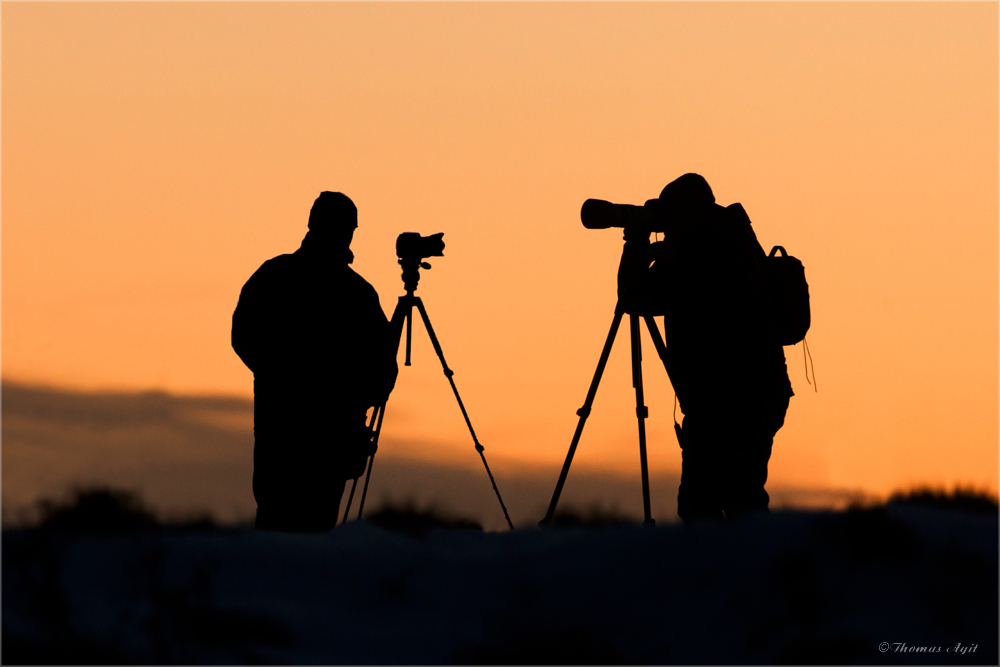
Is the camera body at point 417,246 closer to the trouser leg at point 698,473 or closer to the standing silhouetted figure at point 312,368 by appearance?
the standing silhouetted figure at point 312,368

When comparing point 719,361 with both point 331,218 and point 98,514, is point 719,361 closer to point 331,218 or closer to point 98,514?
point 331,218

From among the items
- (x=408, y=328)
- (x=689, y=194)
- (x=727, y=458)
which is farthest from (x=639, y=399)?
(x=408, y=328)

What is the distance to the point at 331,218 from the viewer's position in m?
8.08

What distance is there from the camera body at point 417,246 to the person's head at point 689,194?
6.79ft

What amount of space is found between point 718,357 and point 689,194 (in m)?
1.17

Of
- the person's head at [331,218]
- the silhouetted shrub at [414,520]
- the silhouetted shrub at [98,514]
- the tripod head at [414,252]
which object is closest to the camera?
the silhouetted shrub at [98,514]

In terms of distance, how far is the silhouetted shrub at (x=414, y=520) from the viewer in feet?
23.7

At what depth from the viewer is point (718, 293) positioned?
25.3 feet

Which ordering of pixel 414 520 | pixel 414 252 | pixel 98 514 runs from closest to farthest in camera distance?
1. pixel 98 514
2. pixel 414 520
3. pixel 414 252

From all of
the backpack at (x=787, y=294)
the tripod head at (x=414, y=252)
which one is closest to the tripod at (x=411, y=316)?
the tripod head at (x=414, y=252)

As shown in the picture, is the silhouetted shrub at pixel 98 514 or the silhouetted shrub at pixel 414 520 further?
the silhouetted shrub at pixel 414 520

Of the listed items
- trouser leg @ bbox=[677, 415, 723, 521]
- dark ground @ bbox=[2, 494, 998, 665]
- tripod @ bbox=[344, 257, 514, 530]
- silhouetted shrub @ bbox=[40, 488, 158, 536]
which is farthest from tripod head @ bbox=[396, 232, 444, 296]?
dark ground @ bbox=[2, 494, 998, 665]

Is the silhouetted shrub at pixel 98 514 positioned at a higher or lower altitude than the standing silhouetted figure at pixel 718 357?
lower

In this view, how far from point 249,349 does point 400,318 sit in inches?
64.0
